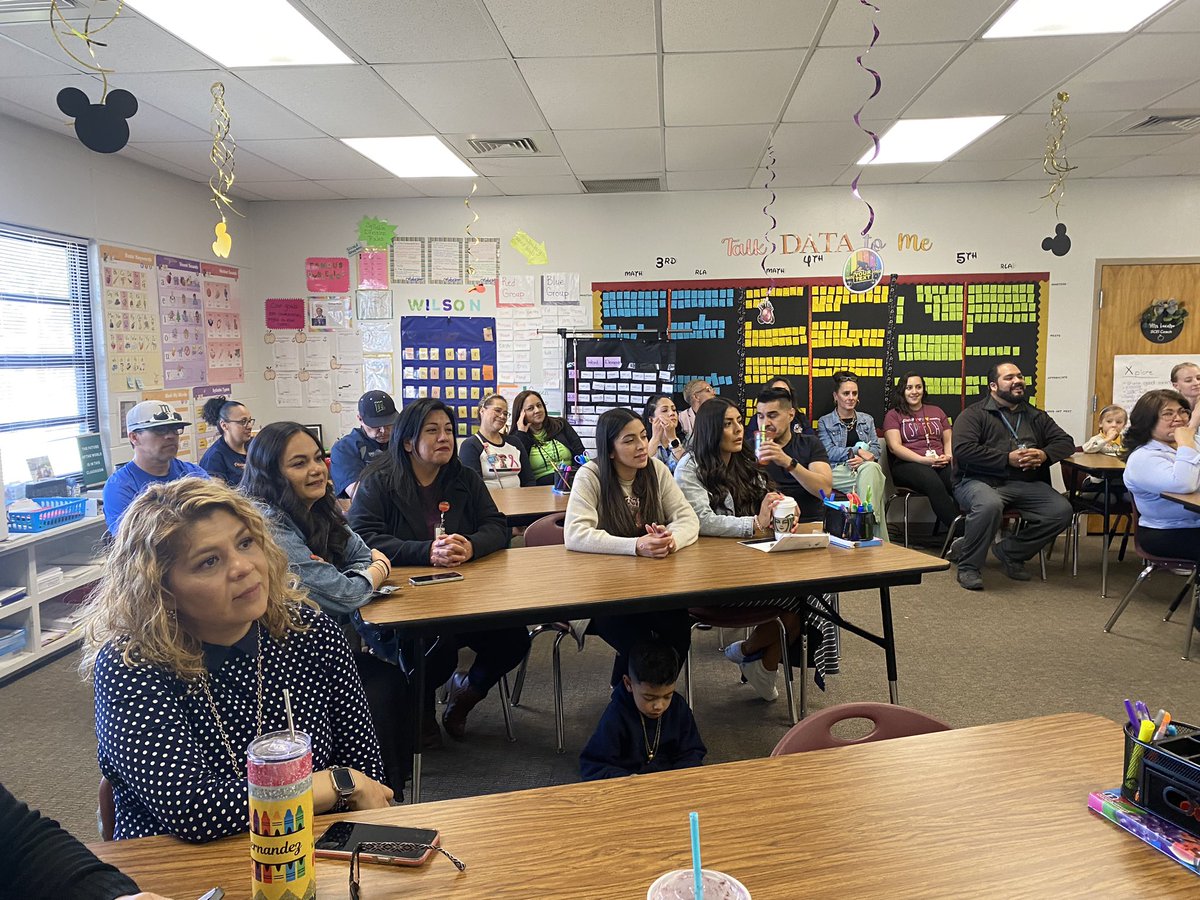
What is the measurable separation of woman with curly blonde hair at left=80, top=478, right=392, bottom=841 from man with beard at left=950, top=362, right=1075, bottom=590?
4.69 meters

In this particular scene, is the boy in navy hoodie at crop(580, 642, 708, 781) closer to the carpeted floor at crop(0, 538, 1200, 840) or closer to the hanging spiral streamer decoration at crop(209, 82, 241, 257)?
the carpeted floor at crop(0, 538, 1200, 840)

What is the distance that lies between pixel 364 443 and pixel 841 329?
407 centimetres

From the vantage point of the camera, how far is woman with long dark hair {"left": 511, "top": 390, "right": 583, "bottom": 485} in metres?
5.36

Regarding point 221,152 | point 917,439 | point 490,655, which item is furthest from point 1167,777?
point 221,152

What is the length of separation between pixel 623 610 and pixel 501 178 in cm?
431

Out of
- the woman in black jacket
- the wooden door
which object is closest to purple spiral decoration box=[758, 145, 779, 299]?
the wooden door

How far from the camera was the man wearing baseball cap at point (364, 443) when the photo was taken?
15.4 ft

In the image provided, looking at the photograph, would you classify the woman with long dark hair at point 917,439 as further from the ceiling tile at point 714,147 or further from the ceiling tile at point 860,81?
the ceiling tile at point 860,81

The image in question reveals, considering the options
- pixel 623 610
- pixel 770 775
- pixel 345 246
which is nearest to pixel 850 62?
pixel 623 610

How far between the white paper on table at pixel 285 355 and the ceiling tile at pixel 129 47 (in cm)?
312

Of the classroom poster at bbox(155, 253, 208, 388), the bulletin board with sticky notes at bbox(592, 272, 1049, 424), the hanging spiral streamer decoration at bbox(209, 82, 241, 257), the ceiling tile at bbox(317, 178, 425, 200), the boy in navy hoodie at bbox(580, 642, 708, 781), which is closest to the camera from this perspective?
the boy in navy hoodie at bbox(580, 642, 708, 781)

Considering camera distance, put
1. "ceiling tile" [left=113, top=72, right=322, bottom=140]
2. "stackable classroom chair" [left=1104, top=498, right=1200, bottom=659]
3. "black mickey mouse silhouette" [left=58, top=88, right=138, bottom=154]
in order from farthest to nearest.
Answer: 1. "stackable classroom chair" [left=1104, top=498, right=1200, bottom=659]
2. "ceiling tile" [left=113, top=72, right=322, bottom=140]
3. "black mickey mouse silhouette" [left=58, top=88, right=138, bottom=154]

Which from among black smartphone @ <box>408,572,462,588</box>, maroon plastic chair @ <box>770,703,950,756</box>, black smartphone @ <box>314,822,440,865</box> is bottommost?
maroon plastic chair @ <box>770,703,950,756</box>

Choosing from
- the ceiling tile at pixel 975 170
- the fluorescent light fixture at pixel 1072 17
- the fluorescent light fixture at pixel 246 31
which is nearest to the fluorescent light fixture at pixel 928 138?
the ceiling tile at pixel 975 170
